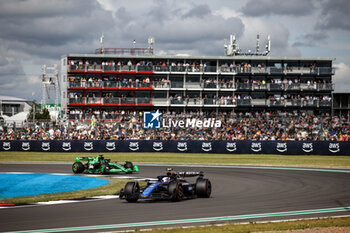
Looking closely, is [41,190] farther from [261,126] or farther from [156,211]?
[261,126]

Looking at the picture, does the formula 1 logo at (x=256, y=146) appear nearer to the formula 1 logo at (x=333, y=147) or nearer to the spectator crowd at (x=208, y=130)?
the spectator crowd at (x=208, y=130)

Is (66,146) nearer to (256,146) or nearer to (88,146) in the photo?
(88,146)

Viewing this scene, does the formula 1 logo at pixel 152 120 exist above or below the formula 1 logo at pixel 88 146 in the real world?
above

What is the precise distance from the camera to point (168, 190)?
13.1 meters

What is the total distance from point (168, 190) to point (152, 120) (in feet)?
86.7

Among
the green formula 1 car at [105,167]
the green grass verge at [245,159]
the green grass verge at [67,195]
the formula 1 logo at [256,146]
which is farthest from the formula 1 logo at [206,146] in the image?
the green grass verge at [67,195]

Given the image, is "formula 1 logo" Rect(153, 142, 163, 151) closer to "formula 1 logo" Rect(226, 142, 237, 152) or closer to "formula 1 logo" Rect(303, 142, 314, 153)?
"formula 1 logo" Rect(226, 142, 237, 152)

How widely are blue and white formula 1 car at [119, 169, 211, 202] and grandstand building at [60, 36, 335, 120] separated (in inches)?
1869

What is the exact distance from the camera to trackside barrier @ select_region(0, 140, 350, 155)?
34156mm

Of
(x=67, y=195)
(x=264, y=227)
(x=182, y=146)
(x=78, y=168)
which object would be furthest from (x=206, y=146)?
(x=264, y=227)

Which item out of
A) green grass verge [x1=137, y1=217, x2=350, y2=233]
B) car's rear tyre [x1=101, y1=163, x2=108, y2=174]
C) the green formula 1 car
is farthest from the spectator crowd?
green grass verge [x1=137, y1=217, x2=350, y2=233]

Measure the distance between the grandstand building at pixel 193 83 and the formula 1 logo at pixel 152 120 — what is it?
2219cm

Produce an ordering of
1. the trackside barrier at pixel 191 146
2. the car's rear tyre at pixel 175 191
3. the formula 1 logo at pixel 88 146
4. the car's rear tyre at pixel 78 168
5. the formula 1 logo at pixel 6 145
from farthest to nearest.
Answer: the formula 1 logo at pixel 6 145 < the formula 1 logo at pixel 88 146 < the trackside barrier at pixel 191 146 < the car's rear tyre at pixel 78 168 < the car's rear tyre at pixel 175 191

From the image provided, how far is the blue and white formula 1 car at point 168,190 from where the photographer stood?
1305cm
